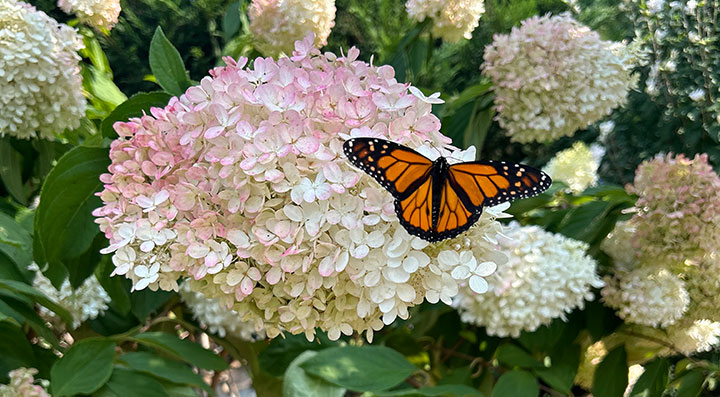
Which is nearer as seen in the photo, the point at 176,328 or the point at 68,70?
the point at 68,70

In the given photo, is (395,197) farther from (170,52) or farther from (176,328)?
(176,328)

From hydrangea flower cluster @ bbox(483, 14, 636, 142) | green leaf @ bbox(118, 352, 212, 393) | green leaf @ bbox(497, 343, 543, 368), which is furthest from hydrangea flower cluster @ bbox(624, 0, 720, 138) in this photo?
green leaf @ bbox(118, 352, 212, 393)

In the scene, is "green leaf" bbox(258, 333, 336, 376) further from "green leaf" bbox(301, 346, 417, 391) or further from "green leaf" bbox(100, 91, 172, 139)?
A: "green leaf" bbox(100, 91, 172, 139)

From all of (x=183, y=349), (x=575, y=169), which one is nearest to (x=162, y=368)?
(x=183, y=349)

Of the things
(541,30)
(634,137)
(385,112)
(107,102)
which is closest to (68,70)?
(107,102)

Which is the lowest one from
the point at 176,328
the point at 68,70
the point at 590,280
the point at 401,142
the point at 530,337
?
the point at 176,328

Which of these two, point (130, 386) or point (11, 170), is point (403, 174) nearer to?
point (130, 386)

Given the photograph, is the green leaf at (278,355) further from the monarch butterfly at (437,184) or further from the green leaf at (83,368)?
the monarch butterfly at (437,184)
